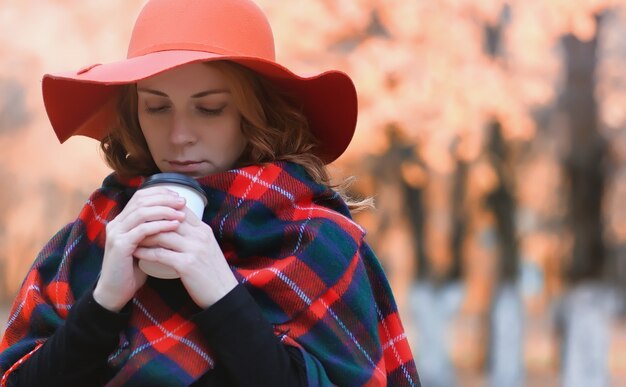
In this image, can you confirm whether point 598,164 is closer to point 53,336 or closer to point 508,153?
point 508,153

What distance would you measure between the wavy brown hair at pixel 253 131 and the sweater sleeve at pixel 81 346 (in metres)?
0.36

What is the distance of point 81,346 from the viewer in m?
1.55

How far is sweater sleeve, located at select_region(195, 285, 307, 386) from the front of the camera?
152 cm

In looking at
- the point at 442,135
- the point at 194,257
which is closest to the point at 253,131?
the point at 194,257

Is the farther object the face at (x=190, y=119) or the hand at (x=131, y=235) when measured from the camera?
the face at (x=190, y=119)

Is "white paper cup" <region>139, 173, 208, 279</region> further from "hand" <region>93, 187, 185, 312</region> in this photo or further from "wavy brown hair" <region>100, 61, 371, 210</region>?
"wavy brown hair" <region>100, 61, 371, 210</region>

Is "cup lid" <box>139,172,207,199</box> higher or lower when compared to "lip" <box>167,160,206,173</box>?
higher

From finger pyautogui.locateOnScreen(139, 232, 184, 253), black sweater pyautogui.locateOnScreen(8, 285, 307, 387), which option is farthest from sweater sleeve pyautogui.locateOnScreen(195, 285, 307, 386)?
finger pyautogui.locateOnScreen(139, 232, 184, 253)

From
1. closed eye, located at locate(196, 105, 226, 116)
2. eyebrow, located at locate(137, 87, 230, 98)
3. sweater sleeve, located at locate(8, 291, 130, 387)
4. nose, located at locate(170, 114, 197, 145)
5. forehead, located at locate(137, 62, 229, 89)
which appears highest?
forehead, located at locate(137, 62, 229, 89)

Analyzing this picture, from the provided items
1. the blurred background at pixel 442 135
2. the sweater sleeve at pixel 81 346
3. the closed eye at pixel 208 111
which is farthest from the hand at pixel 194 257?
the blurred background at pixel 442 135

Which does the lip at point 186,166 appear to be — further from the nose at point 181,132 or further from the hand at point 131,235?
the hand at point 131,235

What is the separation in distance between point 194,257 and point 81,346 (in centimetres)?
23

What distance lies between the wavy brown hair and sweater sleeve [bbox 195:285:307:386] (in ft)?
1.09

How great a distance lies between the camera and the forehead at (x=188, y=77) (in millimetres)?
1684
